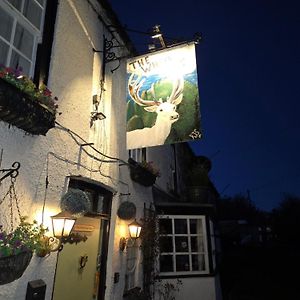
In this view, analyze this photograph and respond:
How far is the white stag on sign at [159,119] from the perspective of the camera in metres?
5.02

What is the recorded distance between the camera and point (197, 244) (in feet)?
28.2

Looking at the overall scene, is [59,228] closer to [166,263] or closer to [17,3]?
[17,3]

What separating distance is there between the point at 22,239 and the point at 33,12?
134 inches

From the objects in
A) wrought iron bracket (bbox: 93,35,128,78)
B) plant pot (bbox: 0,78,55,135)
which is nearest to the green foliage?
plant pot (bbox: 0,78,55,135)

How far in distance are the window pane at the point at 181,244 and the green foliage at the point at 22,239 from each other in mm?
5399

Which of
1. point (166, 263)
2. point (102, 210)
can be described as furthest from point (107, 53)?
point (166, 263)

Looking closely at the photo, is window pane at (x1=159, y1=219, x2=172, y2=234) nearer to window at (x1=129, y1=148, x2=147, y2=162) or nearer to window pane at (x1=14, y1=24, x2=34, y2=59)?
window at (x1=129, y1=148, x2=147, y2=162)

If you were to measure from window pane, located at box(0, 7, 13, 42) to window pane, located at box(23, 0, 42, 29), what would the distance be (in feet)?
1.19

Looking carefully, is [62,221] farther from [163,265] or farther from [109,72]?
[163,265]

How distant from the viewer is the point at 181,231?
856 cm

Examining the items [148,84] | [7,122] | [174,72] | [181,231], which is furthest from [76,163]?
[181,231]

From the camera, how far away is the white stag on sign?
5.02 meters

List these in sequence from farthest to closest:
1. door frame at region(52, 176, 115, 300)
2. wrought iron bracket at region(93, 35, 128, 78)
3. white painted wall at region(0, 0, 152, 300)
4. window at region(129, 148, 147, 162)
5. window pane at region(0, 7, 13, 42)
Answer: window at region(129, 148, 147, 162) < wrought iron bracket at region(93, 35, 128, 78) < door frame at region(52, 176, 115, 300) < window pane at region(0, 7, 13, 42) < white painted wall at region(0, 0, 152, 300)

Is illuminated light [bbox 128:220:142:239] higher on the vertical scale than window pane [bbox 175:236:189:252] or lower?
higher
